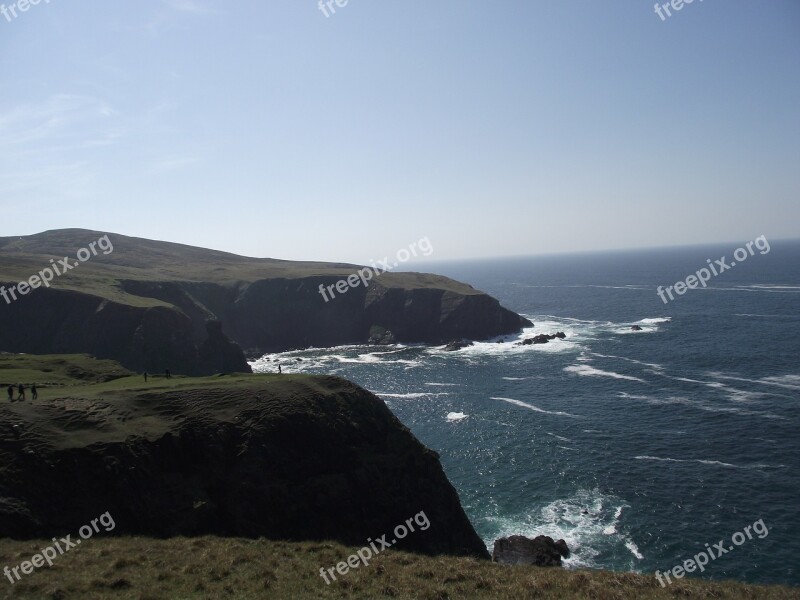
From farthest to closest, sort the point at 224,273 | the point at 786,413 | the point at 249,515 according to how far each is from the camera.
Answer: the point at 224,273 < the point at 786,413 < the point at 249,515

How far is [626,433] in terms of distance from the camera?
54375 mm

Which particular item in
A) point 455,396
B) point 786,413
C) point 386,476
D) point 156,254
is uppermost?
point 156,254

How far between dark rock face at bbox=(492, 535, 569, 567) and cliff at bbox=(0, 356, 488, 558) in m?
1.59

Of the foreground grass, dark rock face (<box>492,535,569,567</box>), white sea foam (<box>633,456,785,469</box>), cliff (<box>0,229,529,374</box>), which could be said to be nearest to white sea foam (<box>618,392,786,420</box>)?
white sea foam (<box>633,456,785,469</box>)

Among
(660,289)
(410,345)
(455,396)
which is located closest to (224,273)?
(410,345)

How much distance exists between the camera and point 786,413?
182ft

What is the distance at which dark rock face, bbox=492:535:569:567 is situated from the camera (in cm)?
3291

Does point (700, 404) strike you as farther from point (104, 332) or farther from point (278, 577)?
point (104, 332)

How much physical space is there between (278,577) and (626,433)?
47033 mm

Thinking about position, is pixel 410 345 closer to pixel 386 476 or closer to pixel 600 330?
pixel 600 330

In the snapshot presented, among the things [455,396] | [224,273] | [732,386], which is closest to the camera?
[732,386]

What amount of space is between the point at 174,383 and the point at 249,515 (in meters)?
13.2

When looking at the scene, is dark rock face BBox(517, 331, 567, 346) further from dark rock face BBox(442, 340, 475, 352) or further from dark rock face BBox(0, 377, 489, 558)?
dark rock face BBox(0, 377, 489, 558)

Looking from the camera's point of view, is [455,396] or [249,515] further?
[455,396]
